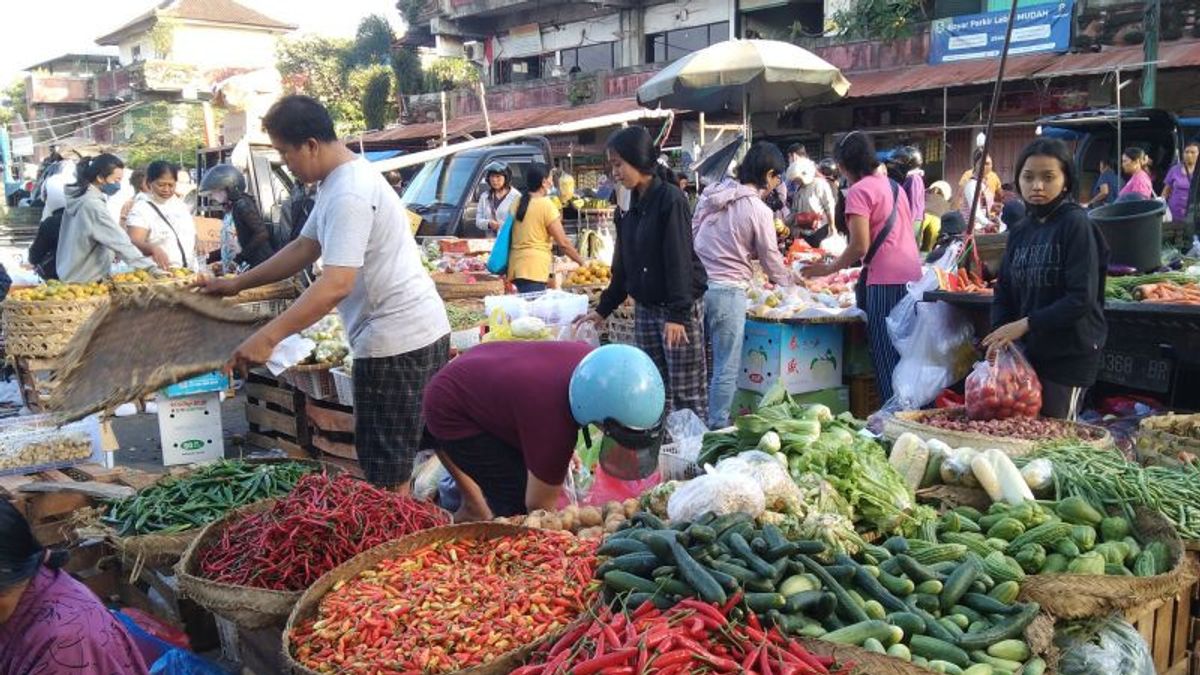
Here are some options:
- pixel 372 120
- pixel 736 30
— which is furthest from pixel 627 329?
pixel 372 120

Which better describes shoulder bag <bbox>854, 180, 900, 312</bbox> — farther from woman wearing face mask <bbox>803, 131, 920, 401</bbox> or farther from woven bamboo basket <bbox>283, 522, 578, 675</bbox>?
woven bamboo basket <bbox>283, 522, 578, 675</bbox>

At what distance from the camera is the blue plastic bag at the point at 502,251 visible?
860 cm

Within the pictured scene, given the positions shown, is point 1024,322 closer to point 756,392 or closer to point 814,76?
point 756,392

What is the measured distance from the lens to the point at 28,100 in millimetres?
54188

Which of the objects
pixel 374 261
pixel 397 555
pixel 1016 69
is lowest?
Answer: pixel 397 555

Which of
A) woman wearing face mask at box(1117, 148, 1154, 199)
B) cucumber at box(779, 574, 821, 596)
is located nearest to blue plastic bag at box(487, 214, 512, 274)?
cucumber at box(779, 574, 821, 596)

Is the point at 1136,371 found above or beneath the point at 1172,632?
above

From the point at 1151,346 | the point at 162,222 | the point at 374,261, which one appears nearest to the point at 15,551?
the point at 374,261

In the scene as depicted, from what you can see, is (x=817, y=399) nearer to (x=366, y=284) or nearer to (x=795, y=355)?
(x=795, y=355)

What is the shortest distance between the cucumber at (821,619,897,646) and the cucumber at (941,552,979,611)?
357 mm

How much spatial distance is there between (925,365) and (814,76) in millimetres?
5433

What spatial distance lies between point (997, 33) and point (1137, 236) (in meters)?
12.9

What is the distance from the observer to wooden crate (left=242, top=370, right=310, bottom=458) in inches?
268

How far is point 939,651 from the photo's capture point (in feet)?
8.51
